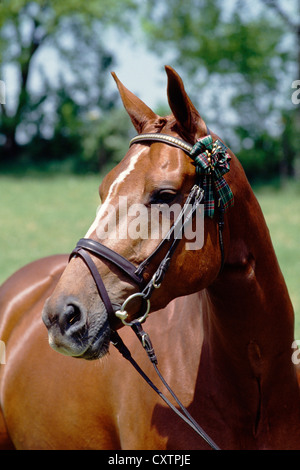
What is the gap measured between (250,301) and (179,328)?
483 mm

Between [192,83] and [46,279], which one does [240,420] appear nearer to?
[46,279]

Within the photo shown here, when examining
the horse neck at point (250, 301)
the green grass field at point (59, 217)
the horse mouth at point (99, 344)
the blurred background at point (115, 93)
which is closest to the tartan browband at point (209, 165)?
the horse neck at point (250, 301)

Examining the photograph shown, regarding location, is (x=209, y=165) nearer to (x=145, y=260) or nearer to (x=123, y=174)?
(x=123, y=174)

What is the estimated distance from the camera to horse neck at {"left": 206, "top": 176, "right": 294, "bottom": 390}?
234 centimetres

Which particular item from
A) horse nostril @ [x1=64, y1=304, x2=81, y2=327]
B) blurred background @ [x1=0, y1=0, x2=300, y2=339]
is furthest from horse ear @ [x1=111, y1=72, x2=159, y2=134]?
blurred background @ [x1=0, y1=0, x2=300, y2=339]

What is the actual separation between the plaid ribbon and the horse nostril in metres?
0.67

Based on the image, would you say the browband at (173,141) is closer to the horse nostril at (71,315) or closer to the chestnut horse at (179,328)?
the chestnut horse at (179,328)

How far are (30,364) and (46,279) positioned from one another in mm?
664

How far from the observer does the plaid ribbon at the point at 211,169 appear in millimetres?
2195

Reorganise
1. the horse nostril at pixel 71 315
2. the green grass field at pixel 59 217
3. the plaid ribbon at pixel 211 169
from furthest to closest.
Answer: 1. the green grass field at pixel 59 217
2. the plaid ribbon at pixel 211 169
3. the horse nostril at pixel 71 315

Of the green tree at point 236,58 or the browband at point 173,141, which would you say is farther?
the green tree at point 236,58

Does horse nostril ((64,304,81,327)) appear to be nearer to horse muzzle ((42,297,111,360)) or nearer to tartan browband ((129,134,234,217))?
horse muzzle ((42,297,111,360))

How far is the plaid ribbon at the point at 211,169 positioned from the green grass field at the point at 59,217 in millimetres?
4279

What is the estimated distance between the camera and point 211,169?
2207 mm
